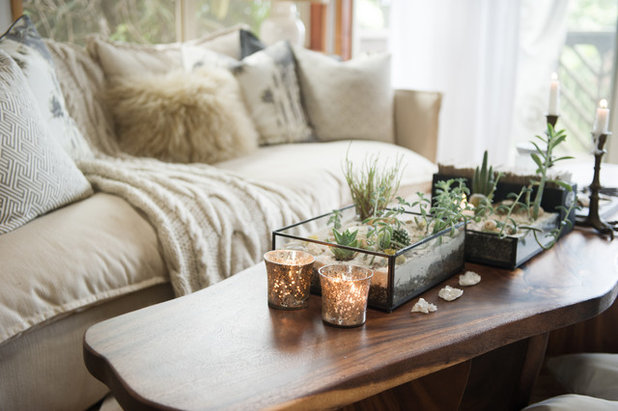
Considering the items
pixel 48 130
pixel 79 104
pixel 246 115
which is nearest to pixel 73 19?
pixel 79 104

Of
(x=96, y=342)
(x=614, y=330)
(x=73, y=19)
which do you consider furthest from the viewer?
(x=73, y=19)

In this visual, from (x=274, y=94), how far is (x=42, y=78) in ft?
3.46

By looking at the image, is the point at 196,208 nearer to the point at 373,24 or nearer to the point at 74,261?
the point at 74,261

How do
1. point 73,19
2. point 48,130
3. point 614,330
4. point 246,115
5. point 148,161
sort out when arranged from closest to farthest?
point 48,130, point 614,330, point 148,161, point 246,115, point 73,19

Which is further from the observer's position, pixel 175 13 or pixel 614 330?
pixel 175 13


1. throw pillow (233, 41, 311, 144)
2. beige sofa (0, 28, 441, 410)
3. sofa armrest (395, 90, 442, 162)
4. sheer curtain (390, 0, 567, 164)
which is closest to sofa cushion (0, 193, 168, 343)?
beige sofa (0, 28, 441, 410)

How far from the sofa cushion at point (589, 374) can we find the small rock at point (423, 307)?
0.40m

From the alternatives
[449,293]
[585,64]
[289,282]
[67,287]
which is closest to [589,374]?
[449,293]

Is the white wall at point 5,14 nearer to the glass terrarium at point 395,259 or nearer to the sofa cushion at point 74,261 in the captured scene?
the sofa cushion at point 74,261

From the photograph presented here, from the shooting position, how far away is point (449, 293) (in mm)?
975

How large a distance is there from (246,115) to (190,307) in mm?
1491

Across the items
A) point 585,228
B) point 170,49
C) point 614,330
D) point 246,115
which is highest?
point 170,49

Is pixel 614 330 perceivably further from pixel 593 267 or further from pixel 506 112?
pixel 506 112

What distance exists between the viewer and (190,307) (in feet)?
2.98
